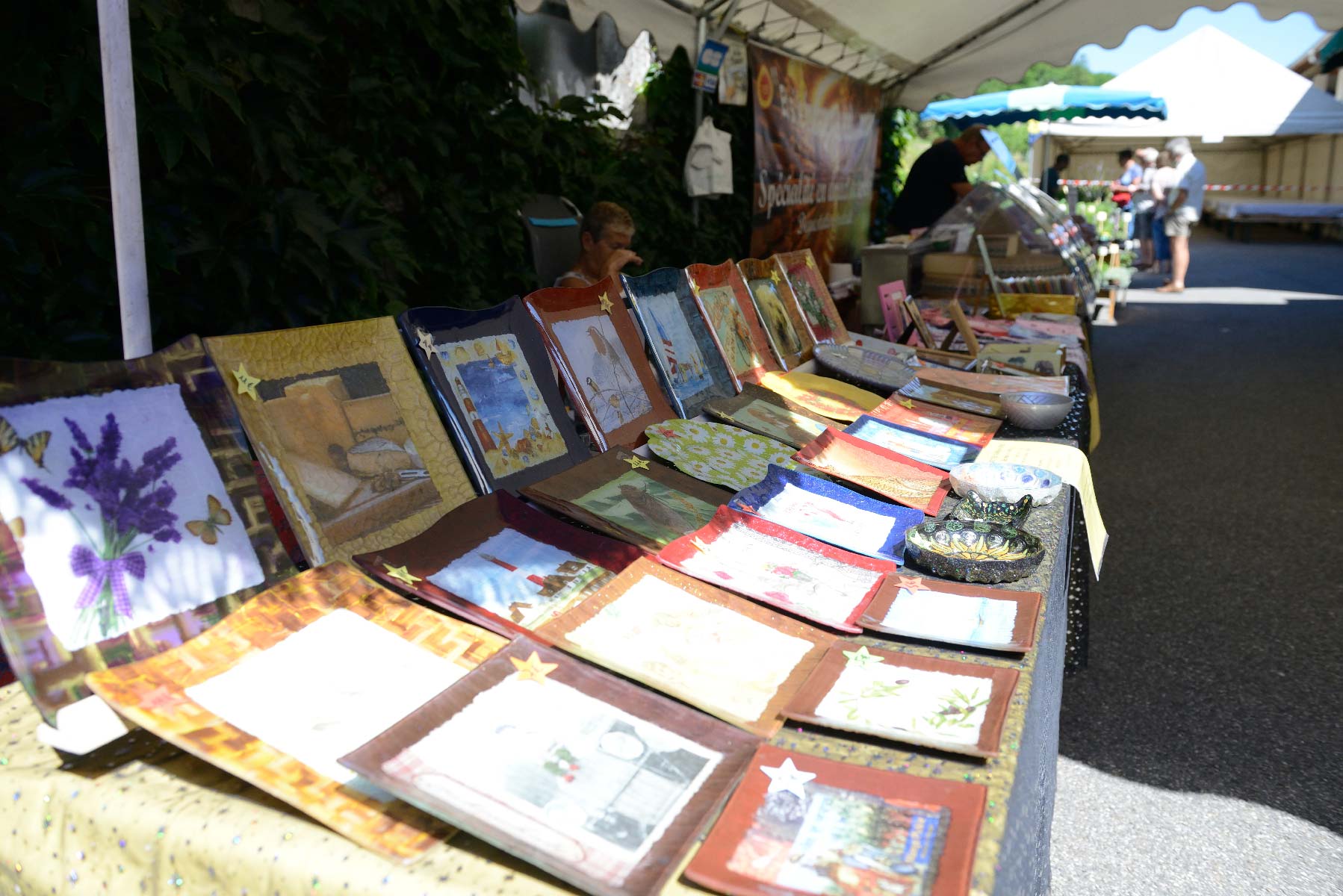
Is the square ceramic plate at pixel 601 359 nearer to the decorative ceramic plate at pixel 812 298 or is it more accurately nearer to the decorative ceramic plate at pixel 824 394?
the decorative ceramic plate at pixel 824 394

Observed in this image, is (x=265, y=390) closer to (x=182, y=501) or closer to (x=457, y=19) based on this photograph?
(x=182, y=501)

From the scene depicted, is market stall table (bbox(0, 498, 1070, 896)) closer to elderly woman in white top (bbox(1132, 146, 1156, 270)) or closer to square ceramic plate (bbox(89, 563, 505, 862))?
square ceramic plate (bbox(89, 563, 505, 862))

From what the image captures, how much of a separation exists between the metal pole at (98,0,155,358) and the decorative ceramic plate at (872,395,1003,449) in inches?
69.7

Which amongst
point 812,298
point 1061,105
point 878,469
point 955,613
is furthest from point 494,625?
point 1061,105

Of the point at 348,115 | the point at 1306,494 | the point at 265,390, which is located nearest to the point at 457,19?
the point at 348,115

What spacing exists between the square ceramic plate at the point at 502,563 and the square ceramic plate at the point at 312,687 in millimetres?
40

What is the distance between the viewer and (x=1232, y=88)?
40.8 ft

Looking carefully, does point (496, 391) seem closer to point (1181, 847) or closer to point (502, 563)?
point (502, 563)

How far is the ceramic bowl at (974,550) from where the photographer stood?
146cm

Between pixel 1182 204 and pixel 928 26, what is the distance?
19.7 feet

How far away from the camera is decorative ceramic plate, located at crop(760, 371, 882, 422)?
2545mm

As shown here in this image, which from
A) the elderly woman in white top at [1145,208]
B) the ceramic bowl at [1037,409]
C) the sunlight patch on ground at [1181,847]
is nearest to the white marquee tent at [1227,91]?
the elderly woman in white top at [1145,208]

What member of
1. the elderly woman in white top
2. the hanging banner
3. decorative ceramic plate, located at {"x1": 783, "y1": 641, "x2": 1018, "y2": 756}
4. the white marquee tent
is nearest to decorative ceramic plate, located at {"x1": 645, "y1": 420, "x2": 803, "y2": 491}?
decorative ceramic plate, located at {"x1": 783, "y1": 641, "x2": 1018, "y2": 756}

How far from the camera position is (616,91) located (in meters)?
5.12
